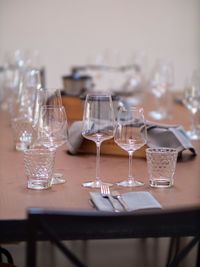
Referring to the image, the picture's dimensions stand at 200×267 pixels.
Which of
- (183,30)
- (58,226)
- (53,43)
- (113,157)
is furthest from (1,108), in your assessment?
(183,30)

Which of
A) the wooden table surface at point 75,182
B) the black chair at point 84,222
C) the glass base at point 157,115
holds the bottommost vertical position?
the glass base at point 157,115

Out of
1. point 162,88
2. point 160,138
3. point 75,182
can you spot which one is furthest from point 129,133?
point 162,88

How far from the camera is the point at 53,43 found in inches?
293

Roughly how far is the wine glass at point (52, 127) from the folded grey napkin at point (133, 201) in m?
0.26

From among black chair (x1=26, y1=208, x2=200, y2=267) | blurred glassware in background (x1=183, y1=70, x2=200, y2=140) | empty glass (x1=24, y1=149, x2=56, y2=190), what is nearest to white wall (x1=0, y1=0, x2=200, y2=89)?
blurred glassware in background (x1=183, y1=70, x2=200, y2=140)

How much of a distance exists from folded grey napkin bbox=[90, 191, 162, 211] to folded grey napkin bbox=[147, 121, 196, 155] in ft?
1.59

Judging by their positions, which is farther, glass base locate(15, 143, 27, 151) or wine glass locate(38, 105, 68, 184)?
glass base locate(15, 143, 27, 151)

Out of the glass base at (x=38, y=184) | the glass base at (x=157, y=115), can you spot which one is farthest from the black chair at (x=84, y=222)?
the glass base at (x=157, y=115)

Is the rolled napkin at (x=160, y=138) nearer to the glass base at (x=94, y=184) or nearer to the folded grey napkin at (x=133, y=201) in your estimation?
the glass base at (x=94, y=184)

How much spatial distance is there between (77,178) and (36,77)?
1.03 m

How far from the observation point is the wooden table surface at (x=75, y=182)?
1.32 m

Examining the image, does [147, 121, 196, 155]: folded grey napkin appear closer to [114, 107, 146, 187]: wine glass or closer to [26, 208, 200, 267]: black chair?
[114, 107, 146, 187]: wine glass

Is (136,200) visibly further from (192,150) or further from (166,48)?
(166,48)

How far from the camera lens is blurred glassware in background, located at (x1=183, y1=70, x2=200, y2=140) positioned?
2443 millimetres
